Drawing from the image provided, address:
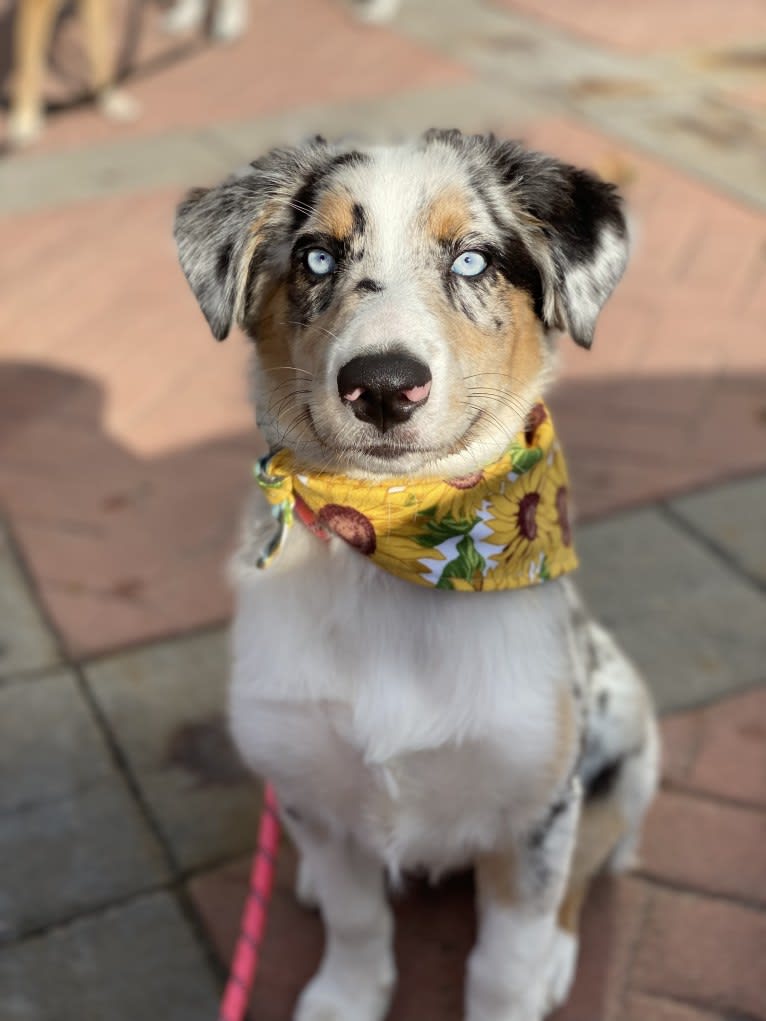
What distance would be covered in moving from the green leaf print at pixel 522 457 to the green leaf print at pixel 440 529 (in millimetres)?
145

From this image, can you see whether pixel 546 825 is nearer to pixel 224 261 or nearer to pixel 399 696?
pixel 399 696

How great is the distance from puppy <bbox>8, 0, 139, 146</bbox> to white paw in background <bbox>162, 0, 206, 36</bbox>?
1.63 m

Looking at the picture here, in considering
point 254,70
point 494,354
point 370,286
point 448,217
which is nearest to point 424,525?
point 494,354

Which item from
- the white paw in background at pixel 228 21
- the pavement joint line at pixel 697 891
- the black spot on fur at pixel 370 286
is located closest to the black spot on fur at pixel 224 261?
the black spot on fur at pixel 370 286

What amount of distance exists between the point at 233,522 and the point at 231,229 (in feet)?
7.51

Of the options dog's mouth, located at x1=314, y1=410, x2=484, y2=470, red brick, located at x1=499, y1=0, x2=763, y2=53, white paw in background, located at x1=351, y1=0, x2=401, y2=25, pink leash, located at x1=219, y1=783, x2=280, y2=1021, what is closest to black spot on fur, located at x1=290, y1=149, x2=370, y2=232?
dog's mouth, located at x1=314, y1=410, x2=484, y2=470

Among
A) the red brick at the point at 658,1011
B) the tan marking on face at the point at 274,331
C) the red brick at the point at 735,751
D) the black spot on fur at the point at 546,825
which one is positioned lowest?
the red brick at the point at 735,751

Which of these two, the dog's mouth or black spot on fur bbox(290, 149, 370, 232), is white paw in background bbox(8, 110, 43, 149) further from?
the dog's mouth

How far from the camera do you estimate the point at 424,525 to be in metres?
2.59

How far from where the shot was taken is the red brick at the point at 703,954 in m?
2.97

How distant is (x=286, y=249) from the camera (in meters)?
2.65

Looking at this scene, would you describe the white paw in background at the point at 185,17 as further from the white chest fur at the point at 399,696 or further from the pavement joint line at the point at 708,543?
the white chest fur at the point at 399,696

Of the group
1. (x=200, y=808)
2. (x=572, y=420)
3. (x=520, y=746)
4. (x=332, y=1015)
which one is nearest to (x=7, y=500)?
(x=200, y=808)

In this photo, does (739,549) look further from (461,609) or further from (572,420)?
(461,609)
